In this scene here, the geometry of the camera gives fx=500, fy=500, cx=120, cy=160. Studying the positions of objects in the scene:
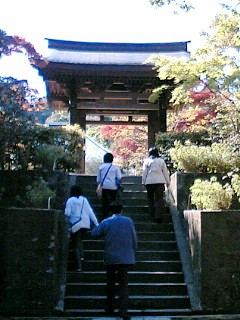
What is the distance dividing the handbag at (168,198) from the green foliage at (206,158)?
1.97 ft

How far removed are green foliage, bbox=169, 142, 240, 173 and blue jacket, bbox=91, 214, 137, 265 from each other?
144 inches

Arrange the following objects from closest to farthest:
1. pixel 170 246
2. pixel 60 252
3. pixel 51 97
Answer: pixel 60 252, pixel 170 246, pixel 51 97

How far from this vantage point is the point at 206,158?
34.5 ft

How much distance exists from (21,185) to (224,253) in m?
4.67

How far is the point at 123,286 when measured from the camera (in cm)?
710

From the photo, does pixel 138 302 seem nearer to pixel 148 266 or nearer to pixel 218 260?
pixel 148 266

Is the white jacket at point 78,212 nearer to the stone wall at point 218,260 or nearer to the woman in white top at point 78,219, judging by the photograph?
the woman in white top at point 78,219

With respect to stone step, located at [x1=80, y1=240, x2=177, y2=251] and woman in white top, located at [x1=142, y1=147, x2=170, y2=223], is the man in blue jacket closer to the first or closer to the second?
stone step, located at [x1=80, y1=240, x2=177, y2=251]

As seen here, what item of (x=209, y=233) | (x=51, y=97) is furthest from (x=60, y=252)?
(x=51, y=97)

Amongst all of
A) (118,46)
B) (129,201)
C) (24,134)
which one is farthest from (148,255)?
(118,46)

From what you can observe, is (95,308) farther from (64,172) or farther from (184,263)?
(64,172)

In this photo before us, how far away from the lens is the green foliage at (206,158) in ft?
34.2

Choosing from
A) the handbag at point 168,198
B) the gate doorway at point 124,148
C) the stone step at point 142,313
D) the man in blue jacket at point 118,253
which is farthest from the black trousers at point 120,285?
the gate doorway at point 124,148

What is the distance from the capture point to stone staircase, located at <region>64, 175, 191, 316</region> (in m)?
7.88
